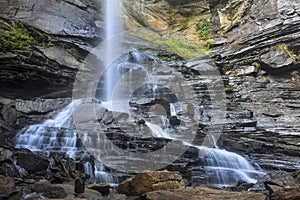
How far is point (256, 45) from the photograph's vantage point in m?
15.0

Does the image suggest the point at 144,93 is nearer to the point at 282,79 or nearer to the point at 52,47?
the point at 52,47

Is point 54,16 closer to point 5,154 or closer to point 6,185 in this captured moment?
point 5,154

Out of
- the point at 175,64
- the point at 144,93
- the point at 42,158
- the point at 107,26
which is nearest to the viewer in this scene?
the point at 42,158

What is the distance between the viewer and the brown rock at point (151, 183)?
15.5ft

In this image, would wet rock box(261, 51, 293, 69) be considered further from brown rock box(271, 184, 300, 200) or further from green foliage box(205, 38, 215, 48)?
brown rock box(271, 184, 300, 200)

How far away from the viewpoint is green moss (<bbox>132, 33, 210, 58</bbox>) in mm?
17016

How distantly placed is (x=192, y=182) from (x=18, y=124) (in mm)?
6637

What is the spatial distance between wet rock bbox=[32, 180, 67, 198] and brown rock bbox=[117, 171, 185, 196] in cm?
120

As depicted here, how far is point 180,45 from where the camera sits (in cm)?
1817

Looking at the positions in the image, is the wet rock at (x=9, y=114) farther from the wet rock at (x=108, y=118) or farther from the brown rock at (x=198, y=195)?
the brown rock at (x=198, y=195)

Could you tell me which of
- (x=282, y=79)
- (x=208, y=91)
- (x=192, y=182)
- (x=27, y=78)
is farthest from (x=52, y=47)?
(x=282, y=79)

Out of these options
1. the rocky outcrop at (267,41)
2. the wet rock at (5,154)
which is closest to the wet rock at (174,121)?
the wet rock at (5,154)

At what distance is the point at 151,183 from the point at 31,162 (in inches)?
117

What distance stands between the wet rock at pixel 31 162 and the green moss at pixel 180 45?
40.2 feet
